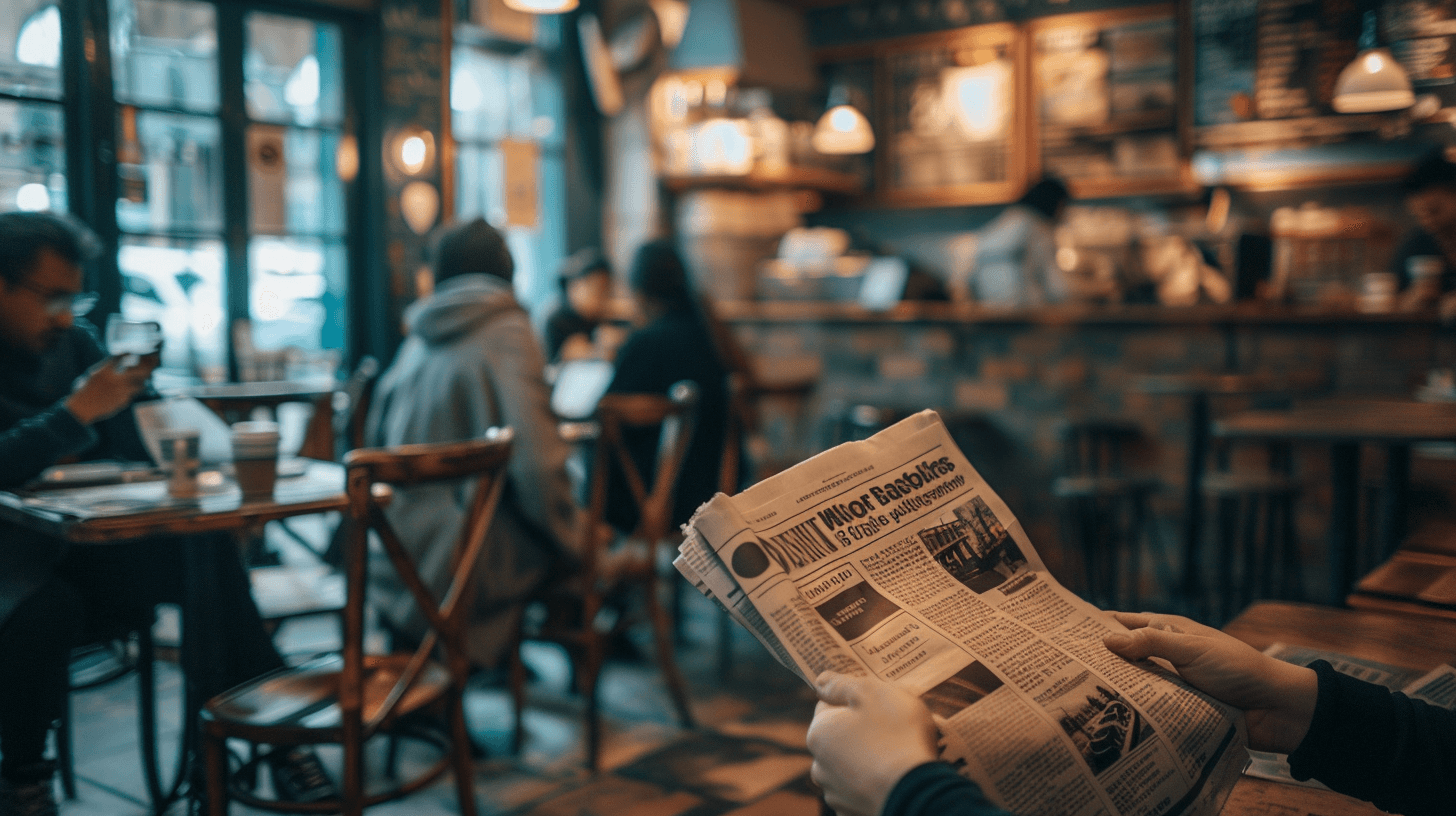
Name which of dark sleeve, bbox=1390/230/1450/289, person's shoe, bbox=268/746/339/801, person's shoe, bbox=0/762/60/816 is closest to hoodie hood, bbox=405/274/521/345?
person's shoe, bbox=268/746/339/801

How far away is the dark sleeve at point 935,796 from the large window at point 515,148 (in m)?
4.64

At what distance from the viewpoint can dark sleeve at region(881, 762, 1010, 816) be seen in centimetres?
60

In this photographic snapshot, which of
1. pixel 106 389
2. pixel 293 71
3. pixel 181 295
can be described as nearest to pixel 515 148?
pixel 293 71

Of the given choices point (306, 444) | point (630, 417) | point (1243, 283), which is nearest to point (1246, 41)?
point (1243, 283)

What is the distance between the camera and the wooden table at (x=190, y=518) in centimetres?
170

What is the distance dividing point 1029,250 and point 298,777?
13.4 feet

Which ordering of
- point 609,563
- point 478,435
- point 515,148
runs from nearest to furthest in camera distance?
point 478,435, point 609,563, point 515,148

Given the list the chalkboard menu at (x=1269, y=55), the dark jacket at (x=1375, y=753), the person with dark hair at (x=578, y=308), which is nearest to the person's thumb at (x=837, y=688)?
the dark jacket at (x=1375, y=753)

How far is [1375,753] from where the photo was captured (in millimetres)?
779

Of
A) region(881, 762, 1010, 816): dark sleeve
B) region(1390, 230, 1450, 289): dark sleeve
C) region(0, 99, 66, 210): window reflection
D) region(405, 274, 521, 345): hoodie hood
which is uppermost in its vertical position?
region(0, 99, 66, 210): window reflection

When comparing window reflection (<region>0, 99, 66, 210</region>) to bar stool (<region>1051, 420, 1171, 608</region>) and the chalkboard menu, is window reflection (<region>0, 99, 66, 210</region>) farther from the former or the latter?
the chalkboard menu

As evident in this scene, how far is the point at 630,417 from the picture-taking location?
2.73 m

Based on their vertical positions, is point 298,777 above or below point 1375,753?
below

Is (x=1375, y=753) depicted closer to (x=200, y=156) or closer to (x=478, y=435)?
(x=478, y=435)
